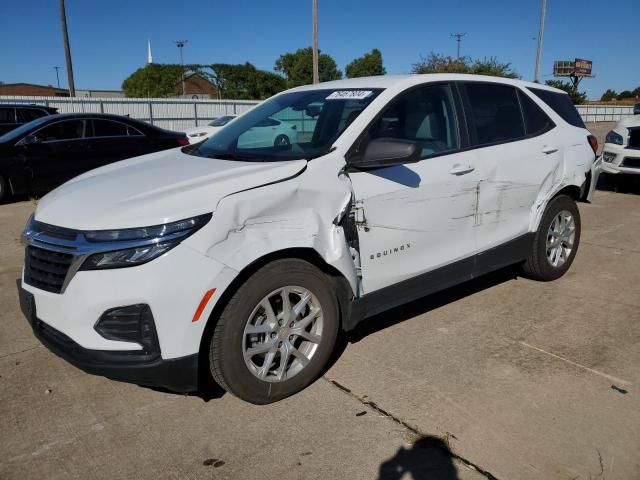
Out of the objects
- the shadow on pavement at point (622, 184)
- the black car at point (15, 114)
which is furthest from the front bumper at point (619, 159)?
the black car at point (15, 114)

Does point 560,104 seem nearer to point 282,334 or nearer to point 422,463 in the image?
A: point 282,334

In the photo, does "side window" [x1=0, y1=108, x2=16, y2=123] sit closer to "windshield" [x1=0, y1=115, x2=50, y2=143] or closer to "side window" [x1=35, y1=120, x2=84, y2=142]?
"windshield" [x1=0, y1=115, x2=50, y2=143]

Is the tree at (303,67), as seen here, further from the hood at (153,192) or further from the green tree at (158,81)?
the hood at (153,192)

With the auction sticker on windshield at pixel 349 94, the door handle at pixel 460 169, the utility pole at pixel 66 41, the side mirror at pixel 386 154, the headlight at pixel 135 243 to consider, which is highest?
the utility pole at pixel 66 41

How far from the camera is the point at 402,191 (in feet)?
11.3

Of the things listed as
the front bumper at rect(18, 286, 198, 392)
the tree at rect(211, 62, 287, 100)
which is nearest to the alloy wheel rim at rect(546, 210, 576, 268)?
the front bumper at rect(18, 286, 198, 392)

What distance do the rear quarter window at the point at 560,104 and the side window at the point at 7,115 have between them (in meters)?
12.1

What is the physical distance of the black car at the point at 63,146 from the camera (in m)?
9.21

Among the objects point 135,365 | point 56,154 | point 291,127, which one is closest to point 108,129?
point 56,154

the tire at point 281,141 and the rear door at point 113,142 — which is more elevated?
the tire at point 281,141

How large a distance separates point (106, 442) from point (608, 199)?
9.40 metres

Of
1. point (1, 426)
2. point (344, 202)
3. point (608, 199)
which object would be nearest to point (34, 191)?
point (1, 426)

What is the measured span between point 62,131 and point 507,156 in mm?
8286

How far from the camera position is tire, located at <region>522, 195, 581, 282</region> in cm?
473
